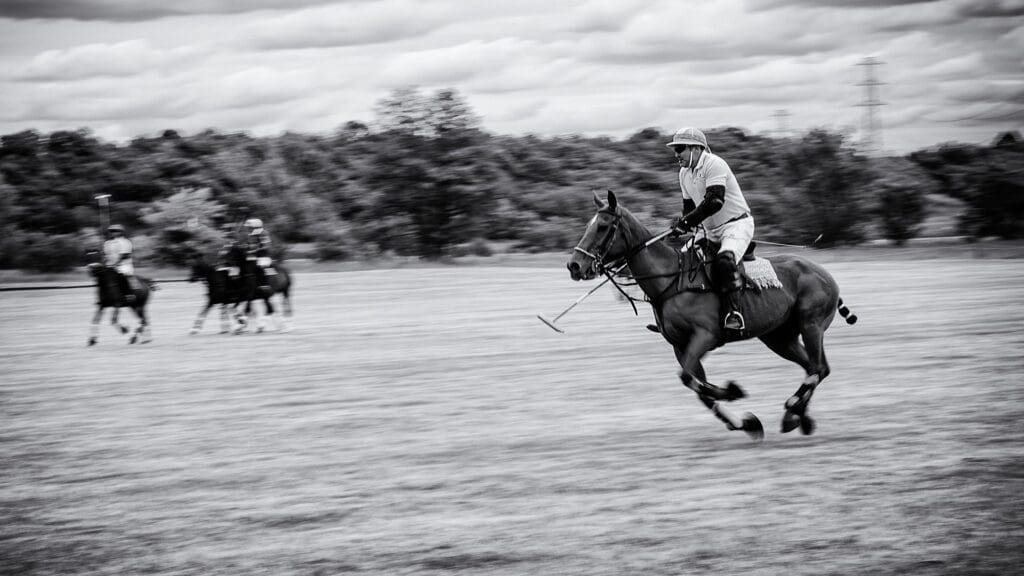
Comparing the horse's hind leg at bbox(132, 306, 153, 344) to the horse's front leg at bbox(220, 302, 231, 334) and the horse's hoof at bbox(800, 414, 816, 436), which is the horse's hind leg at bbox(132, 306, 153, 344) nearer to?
the horse's front leg at bbox(220, 302, 231, 334)

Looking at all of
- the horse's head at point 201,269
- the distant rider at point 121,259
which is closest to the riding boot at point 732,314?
the distant rider at point 121,259

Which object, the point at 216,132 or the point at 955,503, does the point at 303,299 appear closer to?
the point at 955,503

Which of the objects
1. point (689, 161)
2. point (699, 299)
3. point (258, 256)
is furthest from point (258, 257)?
point (699, 299)

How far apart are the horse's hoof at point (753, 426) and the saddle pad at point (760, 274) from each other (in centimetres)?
132

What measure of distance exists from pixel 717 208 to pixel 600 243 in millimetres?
1095

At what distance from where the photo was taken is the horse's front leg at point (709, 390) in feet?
29.8

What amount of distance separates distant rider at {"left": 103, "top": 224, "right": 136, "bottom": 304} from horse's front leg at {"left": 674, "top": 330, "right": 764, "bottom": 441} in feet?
45.1

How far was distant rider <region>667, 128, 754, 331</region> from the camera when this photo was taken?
30.8ft

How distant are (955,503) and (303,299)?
2851 centimetres

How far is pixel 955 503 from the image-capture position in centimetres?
691

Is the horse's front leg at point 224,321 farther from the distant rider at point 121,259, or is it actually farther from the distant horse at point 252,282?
the distant rider at point 121,259

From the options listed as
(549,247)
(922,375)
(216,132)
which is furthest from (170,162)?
(922,375)

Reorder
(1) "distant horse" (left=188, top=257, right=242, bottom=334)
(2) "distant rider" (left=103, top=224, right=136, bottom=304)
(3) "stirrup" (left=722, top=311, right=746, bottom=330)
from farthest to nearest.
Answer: (1) "distant horse" (left=188, top=257, right=242, bottom=334), (2) "distant rider" (left=103, top=224, right=136, bottom=304), (3) "stirrup" (left=722, top=311, right=746, bottom=330)

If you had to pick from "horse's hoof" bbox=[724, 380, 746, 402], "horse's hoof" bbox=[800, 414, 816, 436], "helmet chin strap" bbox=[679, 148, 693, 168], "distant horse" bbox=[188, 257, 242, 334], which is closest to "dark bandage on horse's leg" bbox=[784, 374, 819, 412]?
"horse's hoof" bbox=[800, 414, 816, 436]
